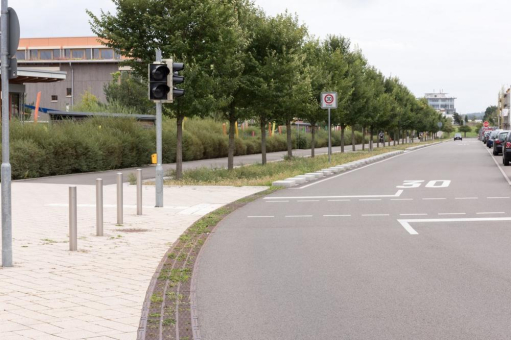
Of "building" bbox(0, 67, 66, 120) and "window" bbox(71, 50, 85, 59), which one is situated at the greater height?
"window" bbox(71, 50, 85, 59)

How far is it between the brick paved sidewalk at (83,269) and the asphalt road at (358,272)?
712 mm

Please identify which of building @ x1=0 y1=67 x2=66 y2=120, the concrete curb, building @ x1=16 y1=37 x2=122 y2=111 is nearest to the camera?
the concrete curb

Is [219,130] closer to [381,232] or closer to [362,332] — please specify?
[381,232]

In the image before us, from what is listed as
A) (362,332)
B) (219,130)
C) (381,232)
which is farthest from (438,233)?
(219,130)

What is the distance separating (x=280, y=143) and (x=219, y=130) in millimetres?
12584

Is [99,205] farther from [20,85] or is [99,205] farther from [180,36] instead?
[20,85]

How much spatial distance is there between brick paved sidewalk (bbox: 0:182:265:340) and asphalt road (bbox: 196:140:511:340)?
2.34ft

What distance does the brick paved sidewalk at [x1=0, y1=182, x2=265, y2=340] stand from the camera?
5.50 m

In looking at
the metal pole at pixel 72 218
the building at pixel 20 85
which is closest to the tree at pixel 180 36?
the metal pole at pixel 72 218

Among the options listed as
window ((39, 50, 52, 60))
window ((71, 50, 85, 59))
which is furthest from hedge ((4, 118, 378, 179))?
window ((39, 50, 52, 60))

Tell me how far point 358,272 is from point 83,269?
3044mm

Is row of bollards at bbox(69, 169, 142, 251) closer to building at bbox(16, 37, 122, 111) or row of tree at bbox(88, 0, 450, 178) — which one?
row of tree at bbox(88, 0, 450, 178)

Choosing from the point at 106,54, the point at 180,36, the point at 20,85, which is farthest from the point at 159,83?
the point at 106,54

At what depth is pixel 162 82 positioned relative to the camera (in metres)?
14.7
